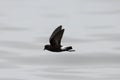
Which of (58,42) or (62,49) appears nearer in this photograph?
(62,49)

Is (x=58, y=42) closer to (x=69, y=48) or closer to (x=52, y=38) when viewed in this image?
(x=52, y=38)

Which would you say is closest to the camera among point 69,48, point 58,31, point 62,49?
point 69,48

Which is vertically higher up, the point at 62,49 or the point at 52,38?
the point at 52,38

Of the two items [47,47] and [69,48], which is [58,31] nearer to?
[47,47]

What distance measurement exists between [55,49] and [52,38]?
0.38 m

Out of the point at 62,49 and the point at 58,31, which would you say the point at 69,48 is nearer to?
the point at 62,49

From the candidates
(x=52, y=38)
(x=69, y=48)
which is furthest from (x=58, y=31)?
(x=69, y=48)

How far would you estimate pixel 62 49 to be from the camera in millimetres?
5531

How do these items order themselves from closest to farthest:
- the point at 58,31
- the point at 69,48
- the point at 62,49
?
1. the point at 69,48
2. the point at 62,49
3. the point at 58,31

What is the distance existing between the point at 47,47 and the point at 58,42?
0.30 m

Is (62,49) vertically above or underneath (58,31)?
underneath

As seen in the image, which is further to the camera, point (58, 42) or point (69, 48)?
point (58, 42)

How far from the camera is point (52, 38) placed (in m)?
5.98

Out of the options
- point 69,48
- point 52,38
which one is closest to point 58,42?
point 52,38
